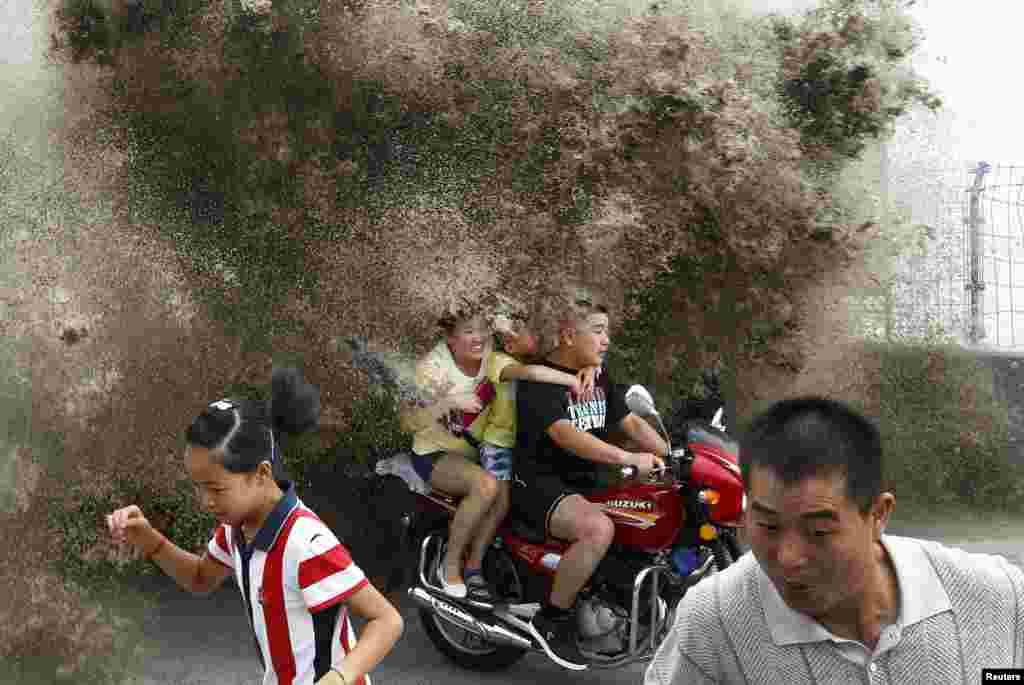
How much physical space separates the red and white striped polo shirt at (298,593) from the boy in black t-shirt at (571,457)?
6.84 ft

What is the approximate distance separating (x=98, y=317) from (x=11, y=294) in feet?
1.20

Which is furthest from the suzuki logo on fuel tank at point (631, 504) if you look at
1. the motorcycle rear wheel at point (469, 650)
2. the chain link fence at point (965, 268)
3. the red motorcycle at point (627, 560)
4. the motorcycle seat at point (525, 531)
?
the chain link fence at point (965, 268)

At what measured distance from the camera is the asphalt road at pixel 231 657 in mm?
5273

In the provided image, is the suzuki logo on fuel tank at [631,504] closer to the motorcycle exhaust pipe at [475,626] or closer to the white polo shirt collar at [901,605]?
the motorcycle exhaust pipe at [475,626]

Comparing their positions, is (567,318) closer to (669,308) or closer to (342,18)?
(669,308)

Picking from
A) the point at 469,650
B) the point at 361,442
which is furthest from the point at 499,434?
the point at 361,442

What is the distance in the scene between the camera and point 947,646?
1832 mm

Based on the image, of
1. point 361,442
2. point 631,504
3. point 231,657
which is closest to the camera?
point 631,504

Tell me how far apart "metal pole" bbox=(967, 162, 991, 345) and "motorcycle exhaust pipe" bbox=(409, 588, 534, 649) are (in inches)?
158

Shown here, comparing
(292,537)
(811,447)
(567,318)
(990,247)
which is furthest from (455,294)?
A: (811,447)

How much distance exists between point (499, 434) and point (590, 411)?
38 cm

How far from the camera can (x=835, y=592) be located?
184 cm

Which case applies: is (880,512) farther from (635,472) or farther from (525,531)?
(525,531)

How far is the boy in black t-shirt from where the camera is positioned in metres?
4.96
